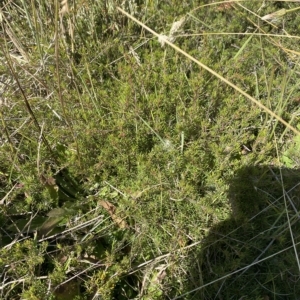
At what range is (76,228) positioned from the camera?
5.45 ft

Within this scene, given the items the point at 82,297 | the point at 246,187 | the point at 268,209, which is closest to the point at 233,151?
the point at 246,187

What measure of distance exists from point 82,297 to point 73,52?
1361mm

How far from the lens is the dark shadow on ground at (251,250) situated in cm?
161

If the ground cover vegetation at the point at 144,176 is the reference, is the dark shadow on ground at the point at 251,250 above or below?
below

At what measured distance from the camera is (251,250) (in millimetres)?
1682

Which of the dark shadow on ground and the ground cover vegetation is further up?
the ground cover vegetation

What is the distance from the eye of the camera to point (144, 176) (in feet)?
5.82

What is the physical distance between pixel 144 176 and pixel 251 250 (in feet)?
2.03

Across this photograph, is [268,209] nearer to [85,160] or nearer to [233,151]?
[233,151]

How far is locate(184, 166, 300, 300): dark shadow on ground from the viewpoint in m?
1.61

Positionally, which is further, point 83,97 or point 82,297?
point 83,97

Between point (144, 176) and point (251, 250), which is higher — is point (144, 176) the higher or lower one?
the higher one

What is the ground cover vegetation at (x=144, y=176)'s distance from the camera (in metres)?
1.59

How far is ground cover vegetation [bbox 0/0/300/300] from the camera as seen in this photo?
5.20ft
